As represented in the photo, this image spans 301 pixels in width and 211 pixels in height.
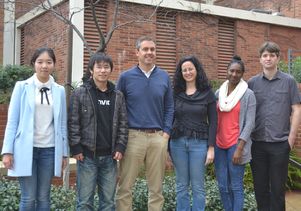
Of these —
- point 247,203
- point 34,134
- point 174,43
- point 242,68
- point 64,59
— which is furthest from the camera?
point 174,43

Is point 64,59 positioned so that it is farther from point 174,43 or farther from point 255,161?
point 255,161

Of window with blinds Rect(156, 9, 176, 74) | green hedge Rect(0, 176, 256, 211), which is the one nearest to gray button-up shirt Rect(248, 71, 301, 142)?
green hedge Rect(0, 176, 256, 211)

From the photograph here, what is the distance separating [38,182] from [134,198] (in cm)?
179

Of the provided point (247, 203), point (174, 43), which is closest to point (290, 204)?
point (247, 203)

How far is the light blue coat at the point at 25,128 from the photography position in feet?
13.4

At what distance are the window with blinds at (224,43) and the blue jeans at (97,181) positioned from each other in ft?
29.8

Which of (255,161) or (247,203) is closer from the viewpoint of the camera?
(255,161)

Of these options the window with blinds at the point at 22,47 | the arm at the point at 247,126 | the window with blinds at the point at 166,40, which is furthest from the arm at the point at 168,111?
the window with blinds at the point at 22,47

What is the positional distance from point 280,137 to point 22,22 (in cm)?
1087

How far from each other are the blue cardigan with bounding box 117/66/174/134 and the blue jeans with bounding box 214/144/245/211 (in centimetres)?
74

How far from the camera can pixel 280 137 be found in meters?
4.68

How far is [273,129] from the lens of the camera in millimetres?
4688

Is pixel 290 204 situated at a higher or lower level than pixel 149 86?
lower

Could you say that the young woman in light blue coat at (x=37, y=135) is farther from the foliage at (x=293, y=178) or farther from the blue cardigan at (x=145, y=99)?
the foliage at (x=293, y=178)
